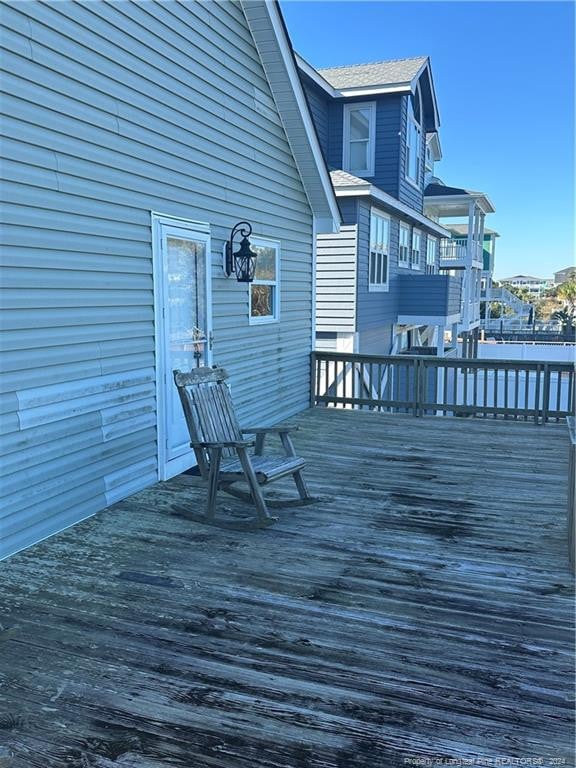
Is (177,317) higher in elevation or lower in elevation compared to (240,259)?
lower

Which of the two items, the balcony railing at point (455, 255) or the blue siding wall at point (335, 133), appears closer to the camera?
the blue siding wall at point (335, 133)

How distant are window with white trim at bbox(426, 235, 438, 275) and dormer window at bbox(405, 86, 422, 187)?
10.3 feet

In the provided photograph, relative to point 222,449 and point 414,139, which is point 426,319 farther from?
point 222,449

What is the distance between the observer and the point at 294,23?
359 inches

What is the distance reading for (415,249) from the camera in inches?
596

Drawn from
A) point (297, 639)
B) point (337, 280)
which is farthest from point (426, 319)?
point (297, 639)

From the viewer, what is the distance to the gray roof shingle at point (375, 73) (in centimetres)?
1166

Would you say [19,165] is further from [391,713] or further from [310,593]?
[391,713]

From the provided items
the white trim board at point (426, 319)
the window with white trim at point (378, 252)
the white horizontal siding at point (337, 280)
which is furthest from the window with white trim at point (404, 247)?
the white horizontal siding at point (337, 280)

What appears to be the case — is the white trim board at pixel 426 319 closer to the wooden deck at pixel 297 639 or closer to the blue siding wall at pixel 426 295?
the blue siding wall at pixel 426 295

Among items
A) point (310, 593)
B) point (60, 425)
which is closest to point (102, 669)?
point (310, 593)

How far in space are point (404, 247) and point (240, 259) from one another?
8616 millimetres

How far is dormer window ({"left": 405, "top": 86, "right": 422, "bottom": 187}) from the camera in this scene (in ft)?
41.0

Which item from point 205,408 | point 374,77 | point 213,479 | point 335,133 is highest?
point 374,77
